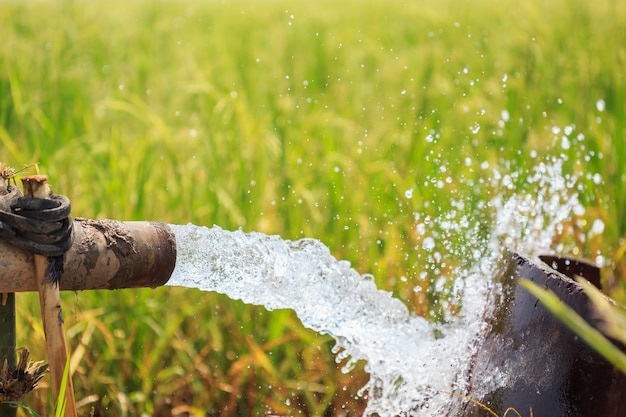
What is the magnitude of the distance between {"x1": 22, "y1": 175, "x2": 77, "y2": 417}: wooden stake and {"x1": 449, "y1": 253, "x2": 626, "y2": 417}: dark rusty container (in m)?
0.73

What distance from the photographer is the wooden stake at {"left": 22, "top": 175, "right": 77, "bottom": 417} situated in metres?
1.31

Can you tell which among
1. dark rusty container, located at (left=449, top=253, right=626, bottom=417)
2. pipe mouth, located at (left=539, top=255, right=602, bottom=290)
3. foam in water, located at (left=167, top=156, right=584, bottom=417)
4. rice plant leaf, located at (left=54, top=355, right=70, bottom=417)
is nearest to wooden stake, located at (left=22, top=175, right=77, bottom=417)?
rice plant leaf, located at (left=54, top=355, right=70, bottom=417)

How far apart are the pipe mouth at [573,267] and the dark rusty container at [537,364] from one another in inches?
5.7

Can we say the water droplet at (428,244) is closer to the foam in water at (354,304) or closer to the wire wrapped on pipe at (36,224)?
the foam in water at (354,304)

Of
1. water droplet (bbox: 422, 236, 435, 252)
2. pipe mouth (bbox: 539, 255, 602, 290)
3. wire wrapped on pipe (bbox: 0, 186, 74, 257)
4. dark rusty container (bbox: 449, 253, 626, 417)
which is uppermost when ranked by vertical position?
wire wrapped on pipe (bbox: 0, 186, 74, 257)

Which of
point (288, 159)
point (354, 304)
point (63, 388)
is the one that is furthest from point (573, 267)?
point (288, 159)

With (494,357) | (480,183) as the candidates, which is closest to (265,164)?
(480,183)

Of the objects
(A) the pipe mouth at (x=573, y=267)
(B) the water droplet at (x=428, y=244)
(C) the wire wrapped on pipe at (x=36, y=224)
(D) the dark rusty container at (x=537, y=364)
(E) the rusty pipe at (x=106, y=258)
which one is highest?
(C) the wire wrapped on pipe at (x=36, y=224)

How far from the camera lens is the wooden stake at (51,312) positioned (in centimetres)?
131

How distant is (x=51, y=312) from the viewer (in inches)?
52.5

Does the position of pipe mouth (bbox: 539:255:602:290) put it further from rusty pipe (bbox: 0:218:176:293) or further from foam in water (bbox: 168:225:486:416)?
rusty pipe (bbox: 0:218:176:293)

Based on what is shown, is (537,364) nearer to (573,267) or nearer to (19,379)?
(573,267)

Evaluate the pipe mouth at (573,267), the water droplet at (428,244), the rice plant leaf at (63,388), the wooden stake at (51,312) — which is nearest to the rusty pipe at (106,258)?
the wooden stake at (51,312)

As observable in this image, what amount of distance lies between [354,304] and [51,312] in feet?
2.52
